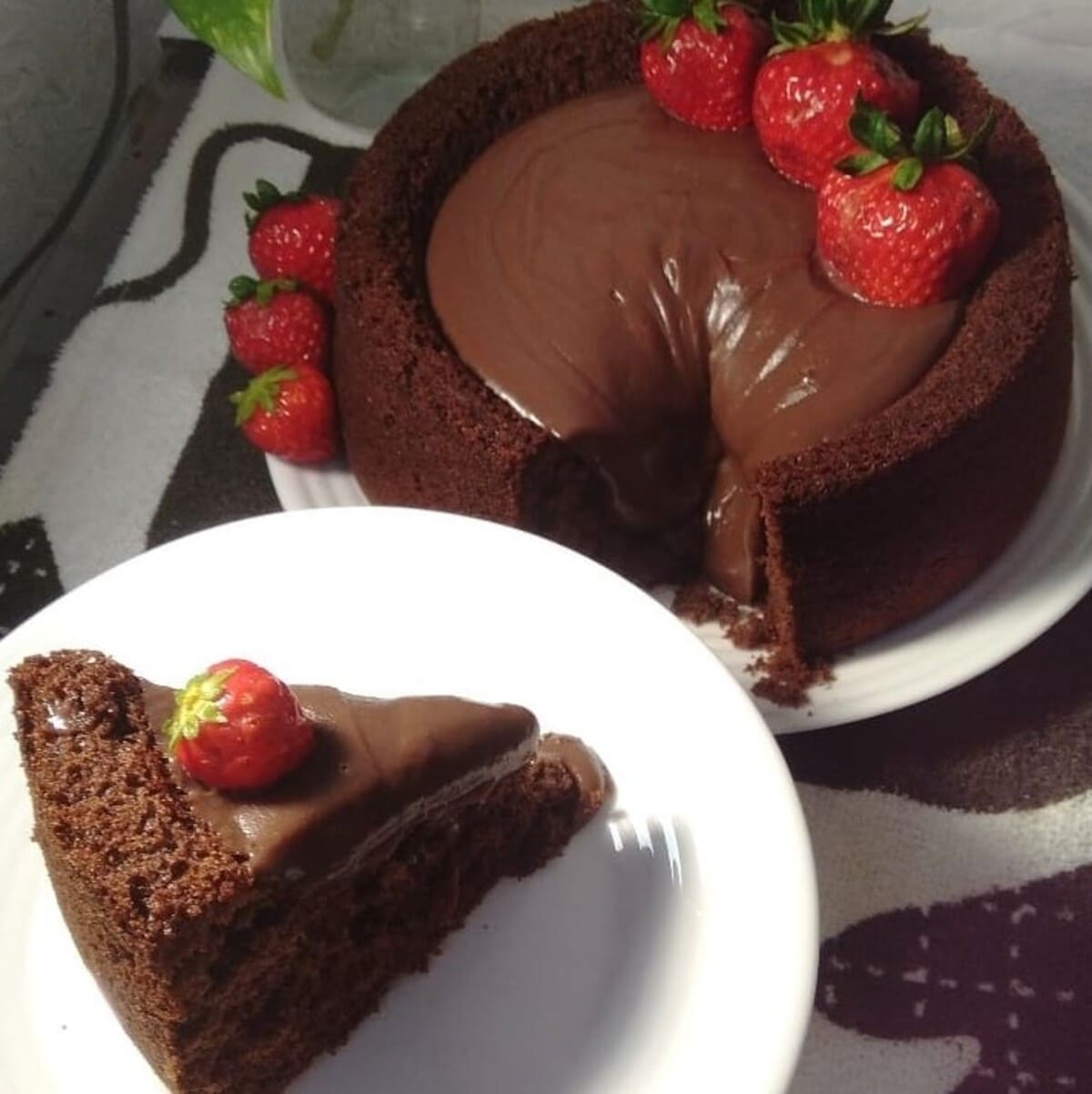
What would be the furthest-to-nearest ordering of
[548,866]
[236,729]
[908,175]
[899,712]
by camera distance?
[899,712] → [908,175] → [548,866] → [236,729]

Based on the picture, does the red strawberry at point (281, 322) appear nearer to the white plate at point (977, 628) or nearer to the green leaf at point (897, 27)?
the white plate at point (977, 628)

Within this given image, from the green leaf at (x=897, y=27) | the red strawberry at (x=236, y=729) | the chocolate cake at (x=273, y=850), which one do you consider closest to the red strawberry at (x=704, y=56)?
the green leaf at (x=897, y=27)

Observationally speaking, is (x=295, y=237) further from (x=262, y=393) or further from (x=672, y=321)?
(x=672, y=321)

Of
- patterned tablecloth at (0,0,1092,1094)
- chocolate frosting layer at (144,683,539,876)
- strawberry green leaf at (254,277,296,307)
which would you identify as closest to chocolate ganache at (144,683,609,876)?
chocolate frosting layer at (144,683,539,876)

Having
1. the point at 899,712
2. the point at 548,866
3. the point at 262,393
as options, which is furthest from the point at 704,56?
the point at 548,866

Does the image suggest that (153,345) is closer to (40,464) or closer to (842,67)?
(40,464)

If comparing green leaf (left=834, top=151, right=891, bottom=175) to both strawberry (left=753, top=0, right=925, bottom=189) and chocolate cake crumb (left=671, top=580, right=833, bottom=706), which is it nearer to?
strawberry (left=753, top=0, right=925, bottom=189)

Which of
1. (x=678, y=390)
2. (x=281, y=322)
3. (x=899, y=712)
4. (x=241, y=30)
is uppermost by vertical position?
(x=241, y=30)
